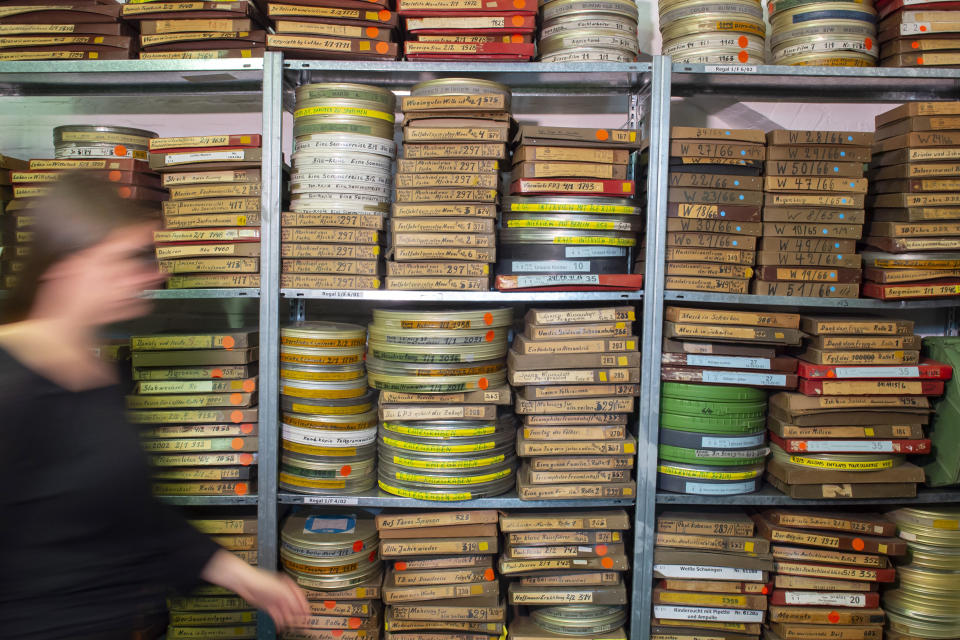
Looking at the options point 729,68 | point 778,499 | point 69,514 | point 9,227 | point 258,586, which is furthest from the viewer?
point 9,227

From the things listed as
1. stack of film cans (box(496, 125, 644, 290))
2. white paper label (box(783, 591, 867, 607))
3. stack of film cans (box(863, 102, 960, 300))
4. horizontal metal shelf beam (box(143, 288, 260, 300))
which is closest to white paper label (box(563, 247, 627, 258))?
stack of film cans (box(496, 125, 644, 290))

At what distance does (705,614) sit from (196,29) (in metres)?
2.99

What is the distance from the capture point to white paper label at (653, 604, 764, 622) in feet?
8.02

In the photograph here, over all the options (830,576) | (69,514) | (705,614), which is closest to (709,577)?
(705,614)

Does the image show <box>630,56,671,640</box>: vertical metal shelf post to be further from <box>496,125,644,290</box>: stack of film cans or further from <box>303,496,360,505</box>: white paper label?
<box>303,496,360,505</box>: white paper label

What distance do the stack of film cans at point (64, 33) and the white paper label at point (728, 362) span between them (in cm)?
249

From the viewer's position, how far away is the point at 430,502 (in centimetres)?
241

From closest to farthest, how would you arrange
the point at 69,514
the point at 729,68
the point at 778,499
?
the point at 69,514
the point at 729,68
the point at 778,499

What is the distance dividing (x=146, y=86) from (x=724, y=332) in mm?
2697

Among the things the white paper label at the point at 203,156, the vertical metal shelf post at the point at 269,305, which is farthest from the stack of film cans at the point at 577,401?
the white paper label at the point at 203,156

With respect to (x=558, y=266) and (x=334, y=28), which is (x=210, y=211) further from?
(x=558, y=266)

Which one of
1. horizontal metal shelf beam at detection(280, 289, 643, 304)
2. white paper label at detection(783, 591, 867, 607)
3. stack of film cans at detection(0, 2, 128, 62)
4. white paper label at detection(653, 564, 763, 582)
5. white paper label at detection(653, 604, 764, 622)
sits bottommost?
white paper label at detection(653, 604, 764, 622)

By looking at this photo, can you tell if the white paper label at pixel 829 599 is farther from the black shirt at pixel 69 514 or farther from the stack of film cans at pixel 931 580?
the black shirt at pixel 69 514

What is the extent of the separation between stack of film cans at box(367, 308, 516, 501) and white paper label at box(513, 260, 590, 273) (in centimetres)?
21
